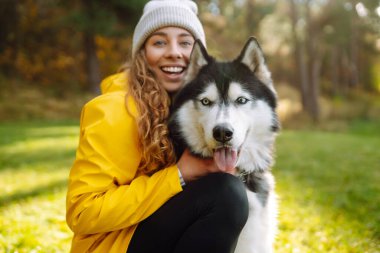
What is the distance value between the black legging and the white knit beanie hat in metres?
1.06

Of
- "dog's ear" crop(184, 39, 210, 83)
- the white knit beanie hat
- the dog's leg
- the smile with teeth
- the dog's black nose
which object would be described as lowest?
the dog's leg

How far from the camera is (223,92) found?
2152 mm

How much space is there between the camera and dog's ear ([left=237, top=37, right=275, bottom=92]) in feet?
7.26

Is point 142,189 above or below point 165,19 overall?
below

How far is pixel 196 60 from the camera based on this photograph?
228 centimetres

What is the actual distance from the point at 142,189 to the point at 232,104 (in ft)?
2.23

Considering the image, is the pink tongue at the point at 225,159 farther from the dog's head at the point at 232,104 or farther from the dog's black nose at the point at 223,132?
the dog's black nose at the point at 223,132

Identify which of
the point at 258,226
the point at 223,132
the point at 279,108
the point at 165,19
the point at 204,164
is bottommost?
the point at 279,108

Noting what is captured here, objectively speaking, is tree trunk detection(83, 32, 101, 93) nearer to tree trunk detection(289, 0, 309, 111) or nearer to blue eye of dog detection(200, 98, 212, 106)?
tree trunk detection(289, 0, 309, 111)

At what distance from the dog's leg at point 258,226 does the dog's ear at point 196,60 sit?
76 centimetres

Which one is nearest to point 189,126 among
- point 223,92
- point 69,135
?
point 223,92

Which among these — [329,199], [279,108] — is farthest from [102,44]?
[329,199]

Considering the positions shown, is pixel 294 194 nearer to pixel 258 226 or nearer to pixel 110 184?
pixel 258 226

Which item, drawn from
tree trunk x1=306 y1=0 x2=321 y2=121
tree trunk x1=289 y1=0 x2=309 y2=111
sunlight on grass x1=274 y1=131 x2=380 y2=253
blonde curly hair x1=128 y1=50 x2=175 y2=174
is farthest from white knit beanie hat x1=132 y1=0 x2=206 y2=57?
tree trunk x1=289 y1=0 x2=309 y2=111
